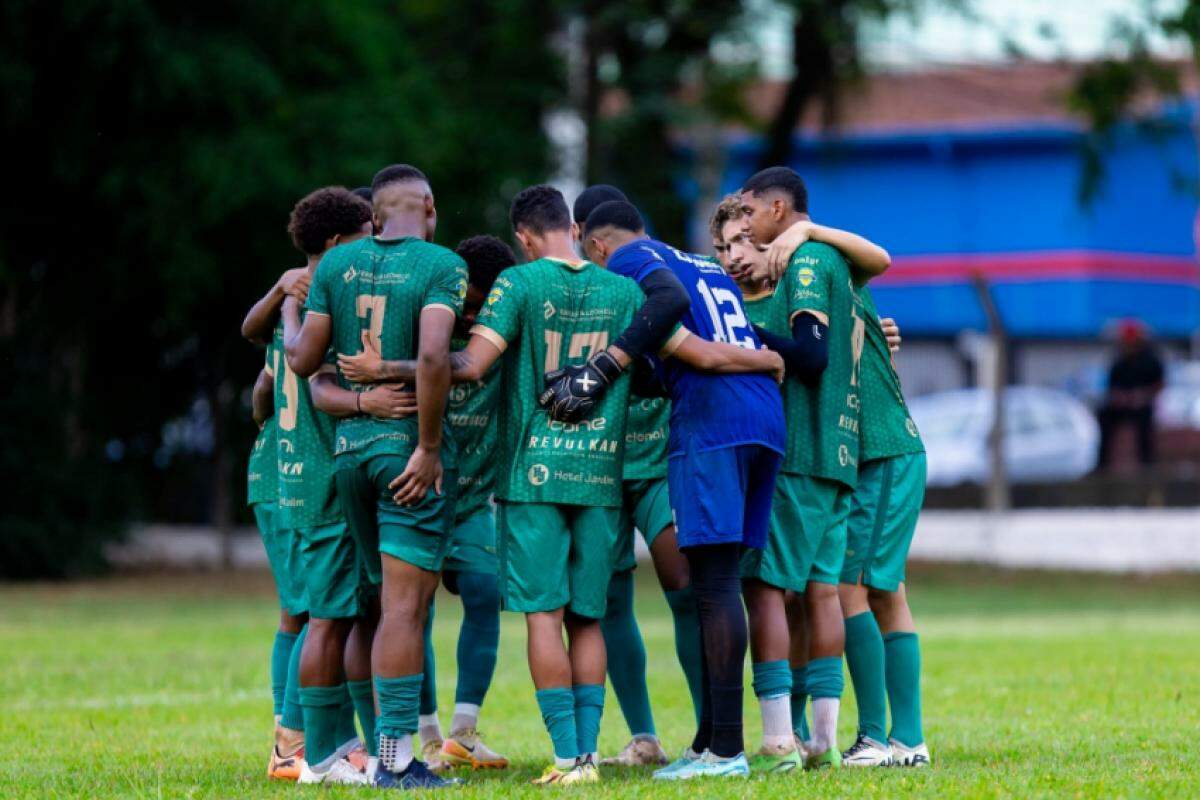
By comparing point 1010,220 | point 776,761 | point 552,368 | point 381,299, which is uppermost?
point 1010,220

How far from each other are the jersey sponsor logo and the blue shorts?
500 mm

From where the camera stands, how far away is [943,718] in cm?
1009

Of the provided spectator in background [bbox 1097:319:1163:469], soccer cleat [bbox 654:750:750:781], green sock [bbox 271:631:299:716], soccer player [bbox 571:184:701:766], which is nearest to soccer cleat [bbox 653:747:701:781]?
soccer cleat [bbox 654:750:750:781]

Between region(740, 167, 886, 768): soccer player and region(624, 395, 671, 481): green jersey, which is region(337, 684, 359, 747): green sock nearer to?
region(624, 395, 671, 481): green jersey

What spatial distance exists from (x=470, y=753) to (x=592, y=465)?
1.69 m

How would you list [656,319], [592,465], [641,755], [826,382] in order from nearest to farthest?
1. [656,319]
2. [592,465]
3. [826,382]
4. [641,755]

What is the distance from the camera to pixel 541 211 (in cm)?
792

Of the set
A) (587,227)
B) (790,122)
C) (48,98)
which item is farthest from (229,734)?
(790,122)

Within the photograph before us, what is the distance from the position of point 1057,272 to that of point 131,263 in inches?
1047

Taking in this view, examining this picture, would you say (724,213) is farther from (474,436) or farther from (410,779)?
(410,779)

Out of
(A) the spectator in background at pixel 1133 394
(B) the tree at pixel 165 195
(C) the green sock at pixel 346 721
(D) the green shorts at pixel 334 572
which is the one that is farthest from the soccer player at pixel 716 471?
(A) the spectator in background at pixel 1133 394

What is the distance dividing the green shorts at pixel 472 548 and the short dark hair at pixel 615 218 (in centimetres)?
157

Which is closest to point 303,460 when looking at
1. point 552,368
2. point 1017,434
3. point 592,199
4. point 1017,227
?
point 552,368

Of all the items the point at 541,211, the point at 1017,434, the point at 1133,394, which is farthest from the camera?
the point at 1017,434
